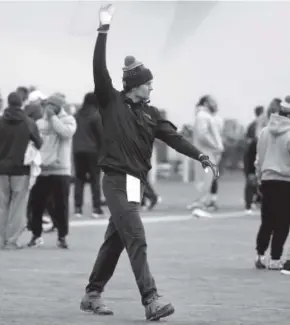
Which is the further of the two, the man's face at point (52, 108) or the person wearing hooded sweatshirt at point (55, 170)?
the man's face at point (52, 108)

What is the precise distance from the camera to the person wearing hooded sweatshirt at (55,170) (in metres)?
14.9

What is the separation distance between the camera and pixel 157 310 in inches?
373

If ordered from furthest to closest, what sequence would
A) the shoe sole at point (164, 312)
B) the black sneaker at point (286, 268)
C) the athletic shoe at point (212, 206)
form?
the athletic shoe at point (212, 206) → the black sneaker at point (286, 268) → the shoe sole at point (164, 312)

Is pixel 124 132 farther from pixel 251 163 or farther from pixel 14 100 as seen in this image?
pixel 251 163

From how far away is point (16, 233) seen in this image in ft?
48.9

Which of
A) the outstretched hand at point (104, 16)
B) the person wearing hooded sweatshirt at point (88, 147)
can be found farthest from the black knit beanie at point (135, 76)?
the person wearing hooded sweatshirt at point (88, 147)

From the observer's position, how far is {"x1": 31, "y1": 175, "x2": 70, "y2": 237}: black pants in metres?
14.9

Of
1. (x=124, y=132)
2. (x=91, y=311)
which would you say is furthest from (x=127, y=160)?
(x=91, y=311)

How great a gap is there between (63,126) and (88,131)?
4532 mm

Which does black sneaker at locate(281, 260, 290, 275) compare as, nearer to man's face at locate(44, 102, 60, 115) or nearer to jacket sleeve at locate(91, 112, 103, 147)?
man's face at locate(44, 102, 60, 115)

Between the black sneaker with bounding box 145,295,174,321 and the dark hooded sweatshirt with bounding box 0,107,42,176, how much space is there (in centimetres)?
539

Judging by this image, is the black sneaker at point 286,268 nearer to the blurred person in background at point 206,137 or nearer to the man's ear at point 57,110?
the man's ear at point 57,110

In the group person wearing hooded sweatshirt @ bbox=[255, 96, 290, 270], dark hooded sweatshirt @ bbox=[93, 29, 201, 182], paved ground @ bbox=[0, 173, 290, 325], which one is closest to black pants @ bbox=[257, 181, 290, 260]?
person wearing hooded sweatshirt @ bbox=[255, 96, 290, 270]

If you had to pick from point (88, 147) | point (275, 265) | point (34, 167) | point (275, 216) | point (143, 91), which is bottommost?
point (275, 265)
